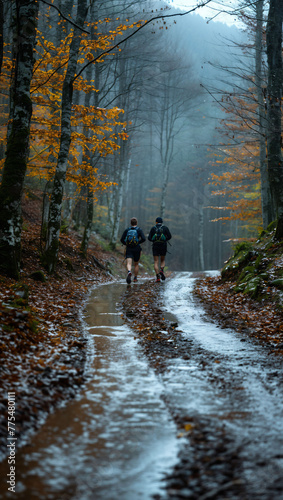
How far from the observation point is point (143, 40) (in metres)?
21.6

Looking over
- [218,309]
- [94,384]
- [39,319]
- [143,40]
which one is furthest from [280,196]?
[143,40]

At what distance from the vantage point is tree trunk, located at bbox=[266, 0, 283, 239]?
977 cm

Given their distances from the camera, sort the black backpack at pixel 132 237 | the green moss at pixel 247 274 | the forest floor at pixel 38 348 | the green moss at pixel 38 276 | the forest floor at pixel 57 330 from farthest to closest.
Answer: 1. the black backpack at pixel 132 237
2. the green moss at pixel 247 274
3. the green moss at pixel 38 276
4. the forest floor at pixel 57 330
5. the forest floor at pixel 38 348

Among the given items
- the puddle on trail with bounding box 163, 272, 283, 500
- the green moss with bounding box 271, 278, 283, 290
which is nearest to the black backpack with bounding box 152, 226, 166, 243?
the green moss with bounding box 271, 278, 283, 290

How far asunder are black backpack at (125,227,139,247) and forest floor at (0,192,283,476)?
1780 mm

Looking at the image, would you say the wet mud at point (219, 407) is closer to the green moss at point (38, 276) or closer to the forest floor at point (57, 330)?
the forest floor at point (57, 330)

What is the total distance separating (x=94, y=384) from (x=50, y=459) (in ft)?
4.39

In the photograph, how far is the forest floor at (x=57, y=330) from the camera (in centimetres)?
341

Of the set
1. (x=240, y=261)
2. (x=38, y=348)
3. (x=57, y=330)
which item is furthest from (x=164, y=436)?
(x=240, y=261)

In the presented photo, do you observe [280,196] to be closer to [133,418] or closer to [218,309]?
[218,309]

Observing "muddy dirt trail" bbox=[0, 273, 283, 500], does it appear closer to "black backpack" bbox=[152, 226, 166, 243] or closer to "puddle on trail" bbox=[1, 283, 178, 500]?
"puddle on trail" bbox=[1, 283, 178, 500]

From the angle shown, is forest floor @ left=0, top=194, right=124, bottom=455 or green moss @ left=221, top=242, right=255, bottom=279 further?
green moss @ left=221, top=242, right=255, bottom=279

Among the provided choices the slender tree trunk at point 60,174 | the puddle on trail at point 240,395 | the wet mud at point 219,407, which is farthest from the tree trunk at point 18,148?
the puddle on trail at point 240,395

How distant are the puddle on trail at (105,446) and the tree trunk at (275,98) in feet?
25.2
